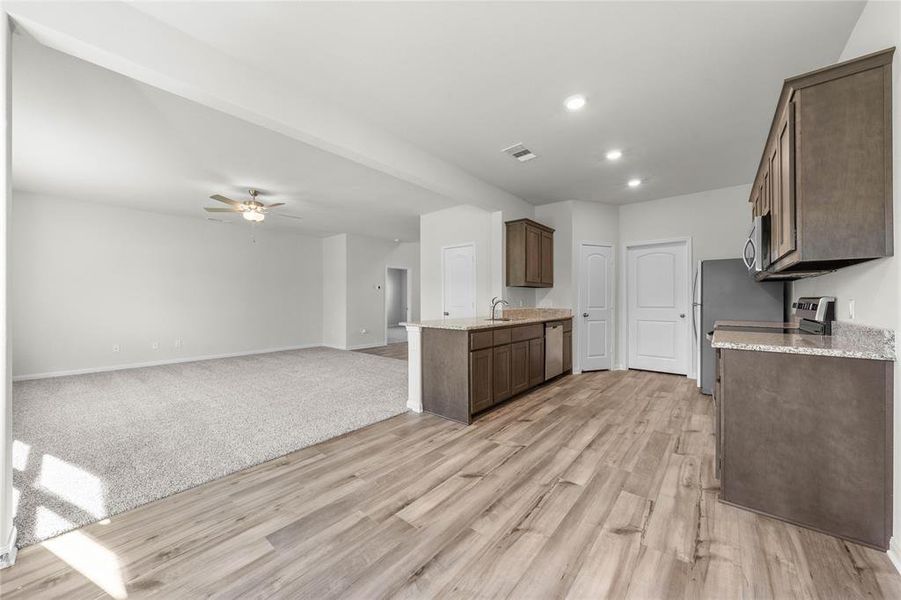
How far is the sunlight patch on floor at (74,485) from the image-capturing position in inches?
80.5

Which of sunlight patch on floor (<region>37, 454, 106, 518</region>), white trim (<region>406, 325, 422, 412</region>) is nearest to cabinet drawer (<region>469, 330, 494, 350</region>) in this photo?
white trim (<region>406, 325, 422, 412</region>)

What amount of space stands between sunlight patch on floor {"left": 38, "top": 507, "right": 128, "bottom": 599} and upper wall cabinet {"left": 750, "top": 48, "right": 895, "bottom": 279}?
345cm

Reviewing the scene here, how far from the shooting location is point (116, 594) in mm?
1426

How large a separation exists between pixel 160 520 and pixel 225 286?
622 cm

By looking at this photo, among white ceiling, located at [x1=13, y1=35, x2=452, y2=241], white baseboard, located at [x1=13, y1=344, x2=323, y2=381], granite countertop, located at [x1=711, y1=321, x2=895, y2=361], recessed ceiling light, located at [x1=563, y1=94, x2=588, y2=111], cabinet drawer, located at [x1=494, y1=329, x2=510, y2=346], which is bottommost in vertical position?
white baseboard, located at [x1=13, y1=344, x2=323, y2=381]

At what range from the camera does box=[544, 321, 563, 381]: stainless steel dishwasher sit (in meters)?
4.64

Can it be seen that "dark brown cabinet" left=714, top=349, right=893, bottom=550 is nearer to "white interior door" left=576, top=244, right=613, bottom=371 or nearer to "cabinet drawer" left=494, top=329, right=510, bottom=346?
"cabinet drawer" left=494, top=329, right=510, bottom=346

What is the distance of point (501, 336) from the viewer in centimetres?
377

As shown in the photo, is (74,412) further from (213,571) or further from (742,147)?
(742,147)

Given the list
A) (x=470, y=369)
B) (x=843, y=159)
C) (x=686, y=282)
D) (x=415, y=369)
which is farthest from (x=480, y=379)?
(x=686, y=282)

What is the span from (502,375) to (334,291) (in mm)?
5867

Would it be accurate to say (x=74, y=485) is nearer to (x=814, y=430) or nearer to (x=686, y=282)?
(x=814, y=430)

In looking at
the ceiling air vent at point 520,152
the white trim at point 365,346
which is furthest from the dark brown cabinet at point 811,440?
the white trim at point 365,346

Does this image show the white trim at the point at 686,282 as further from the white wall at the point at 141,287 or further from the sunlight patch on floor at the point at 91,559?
the white wall at the point at 141,287
